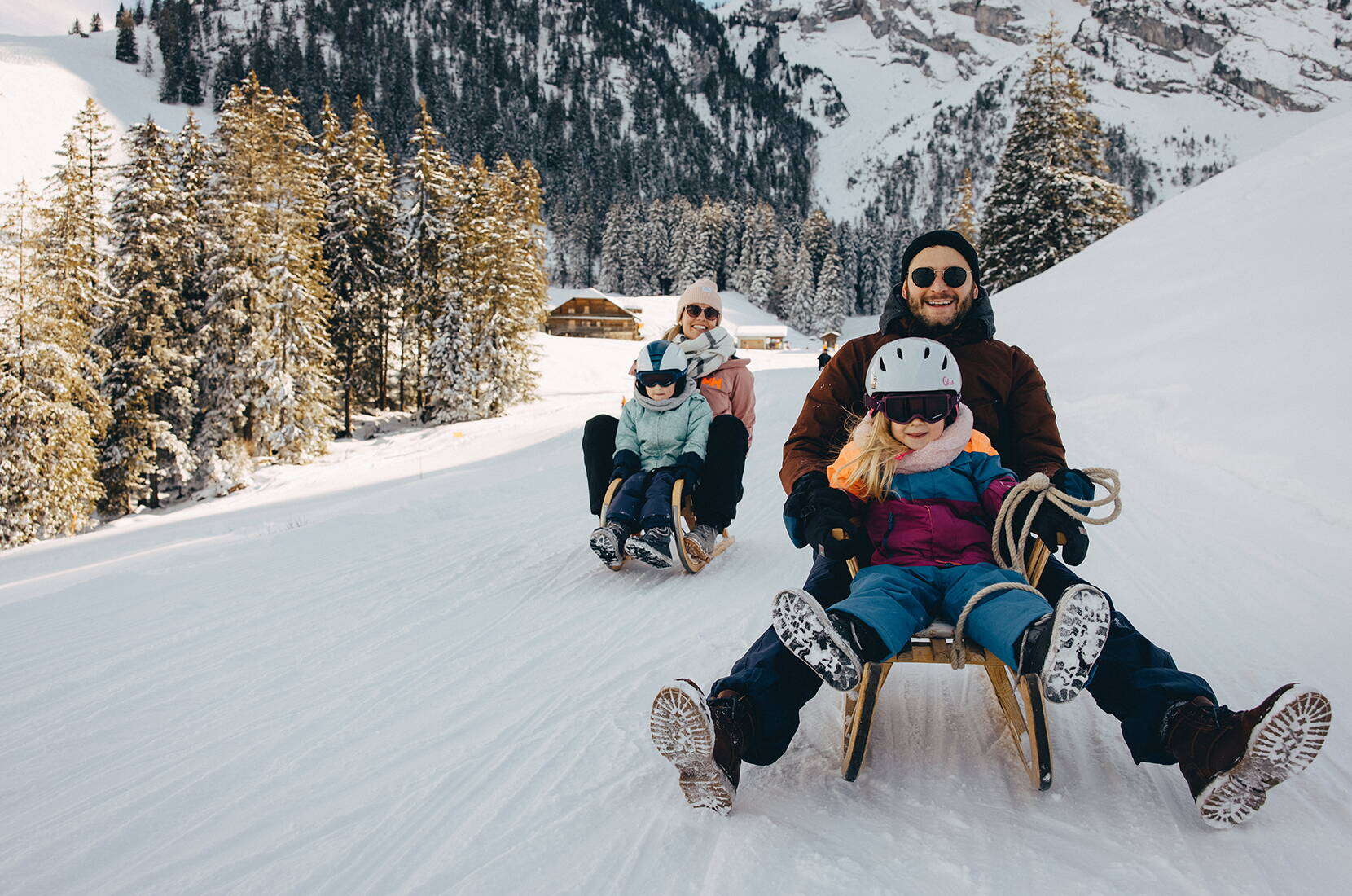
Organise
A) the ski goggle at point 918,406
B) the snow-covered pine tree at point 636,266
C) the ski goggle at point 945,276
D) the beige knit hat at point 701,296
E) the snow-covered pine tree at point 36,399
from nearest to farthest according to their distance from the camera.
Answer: the ski goggle at point 918,406, the ski goggle at point 945,276, the beige knit hat at point 701,296, the snow-covered pine tree at point 36,399, the snow-covered pine tree at point 636,266

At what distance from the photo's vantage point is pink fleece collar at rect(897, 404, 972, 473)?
2.54 meters

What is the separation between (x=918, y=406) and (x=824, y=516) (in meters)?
0.55

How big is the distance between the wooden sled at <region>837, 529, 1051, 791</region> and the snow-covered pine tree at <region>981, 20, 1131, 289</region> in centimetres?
2571

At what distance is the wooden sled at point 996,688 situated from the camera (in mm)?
2041

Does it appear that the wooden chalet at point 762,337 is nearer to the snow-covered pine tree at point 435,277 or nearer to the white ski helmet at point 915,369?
the snow-covered pine tree at point 435,277

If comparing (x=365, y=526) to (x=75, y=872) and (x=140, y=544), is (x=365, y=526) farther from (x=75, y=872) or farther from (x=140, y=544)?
(x=75, y=872)

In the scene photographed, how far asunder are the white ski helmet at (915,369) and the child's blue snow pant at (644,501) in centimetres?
206

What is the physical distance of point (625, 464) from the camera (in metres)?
4.76

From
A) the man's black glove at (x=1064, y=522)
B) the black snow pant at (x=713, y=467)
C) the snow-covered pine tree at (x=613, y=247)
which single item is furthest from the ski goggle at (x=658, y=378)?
the snow-covered pine tree at (x=613, y=247)

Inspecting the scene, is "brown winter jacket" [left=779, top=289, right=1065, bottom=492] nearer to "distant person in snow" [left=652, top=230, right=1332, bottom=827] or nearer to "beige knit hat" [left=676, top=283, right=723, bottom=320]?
"distant person in snow" [left=652, top=230, right=1332, bottom=827]

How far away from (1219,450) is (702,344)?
16.4 feet

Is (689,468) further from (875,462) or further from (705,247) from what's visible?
(705,247)

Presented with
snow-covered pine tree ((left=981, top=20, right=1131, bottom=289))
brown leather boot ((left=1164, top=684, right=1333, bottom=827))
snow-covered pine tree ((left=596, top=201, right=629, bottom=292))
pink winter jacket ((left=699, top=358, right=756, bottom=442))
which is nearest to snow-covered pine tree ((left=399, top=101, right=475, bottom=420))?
snow-covered pine tree ((left=981, top=20, right=1131, bottom=289))

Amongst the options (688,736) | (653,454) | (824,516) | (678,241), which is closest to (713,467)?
(653,454)
